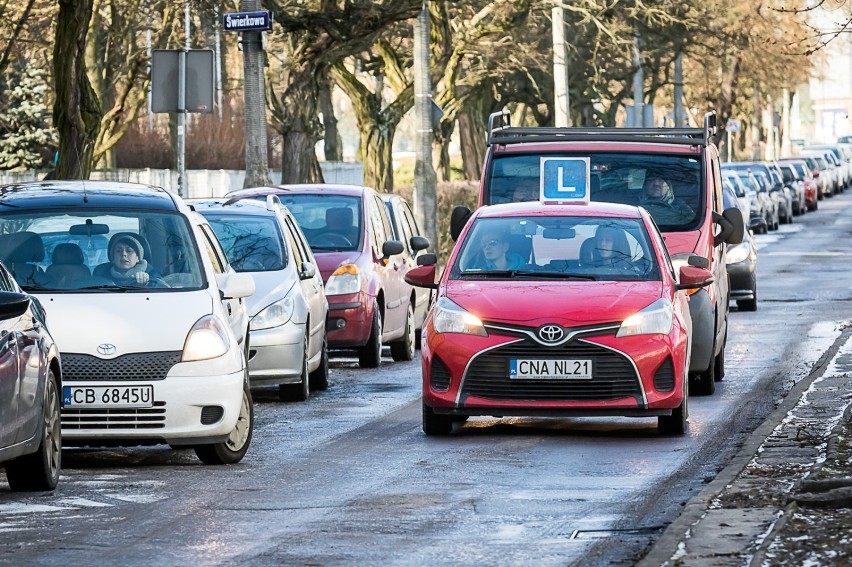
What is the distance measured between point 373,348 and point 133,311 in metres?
7.63

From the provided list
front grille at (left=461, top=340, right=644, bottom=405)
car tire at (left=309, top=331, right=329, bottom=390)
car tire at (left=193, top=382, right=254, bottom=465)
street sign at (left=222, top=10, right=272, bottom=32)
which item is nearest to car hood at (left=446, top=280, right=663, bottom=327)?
front grille at (left=461, top=340, right=644, bottom=405)

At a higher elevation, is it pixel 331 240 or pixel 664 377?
pixel 331 240

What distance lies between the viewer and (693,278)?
13.9 meters

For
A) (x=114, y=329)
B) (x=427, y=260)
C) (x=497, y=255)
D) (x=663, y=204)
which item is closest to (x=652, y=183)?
(x=663, y=204)

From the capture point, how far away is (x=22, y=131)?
5238 centimetres

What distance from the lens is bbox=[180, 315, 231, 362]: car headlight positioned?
11266 millimetres

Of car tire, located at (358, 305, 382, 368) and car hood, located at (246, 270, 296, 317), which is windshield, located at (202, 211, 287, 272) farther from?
car tire, located at (358, 305, 382, 368)

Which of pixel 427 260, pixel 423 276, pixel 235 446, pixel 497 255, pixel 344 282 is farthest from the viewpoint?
pixel 344 282

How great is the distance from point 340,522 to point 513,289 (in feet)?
13.5

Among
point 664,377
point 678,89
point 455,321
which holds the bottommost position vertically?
point 664,377

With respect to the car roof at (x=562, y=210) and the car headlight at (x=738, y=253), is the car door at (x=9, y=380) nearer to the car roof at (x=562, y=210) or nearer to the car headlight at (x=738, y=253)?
the car roof at (x=562, y=210)

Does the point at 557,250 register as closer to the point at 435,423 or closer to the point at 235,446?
the point at 435,423

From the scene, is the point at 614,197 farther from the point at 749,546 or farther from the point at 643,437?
the point at 749,546

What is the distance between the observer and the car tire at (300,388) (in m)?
15.8
